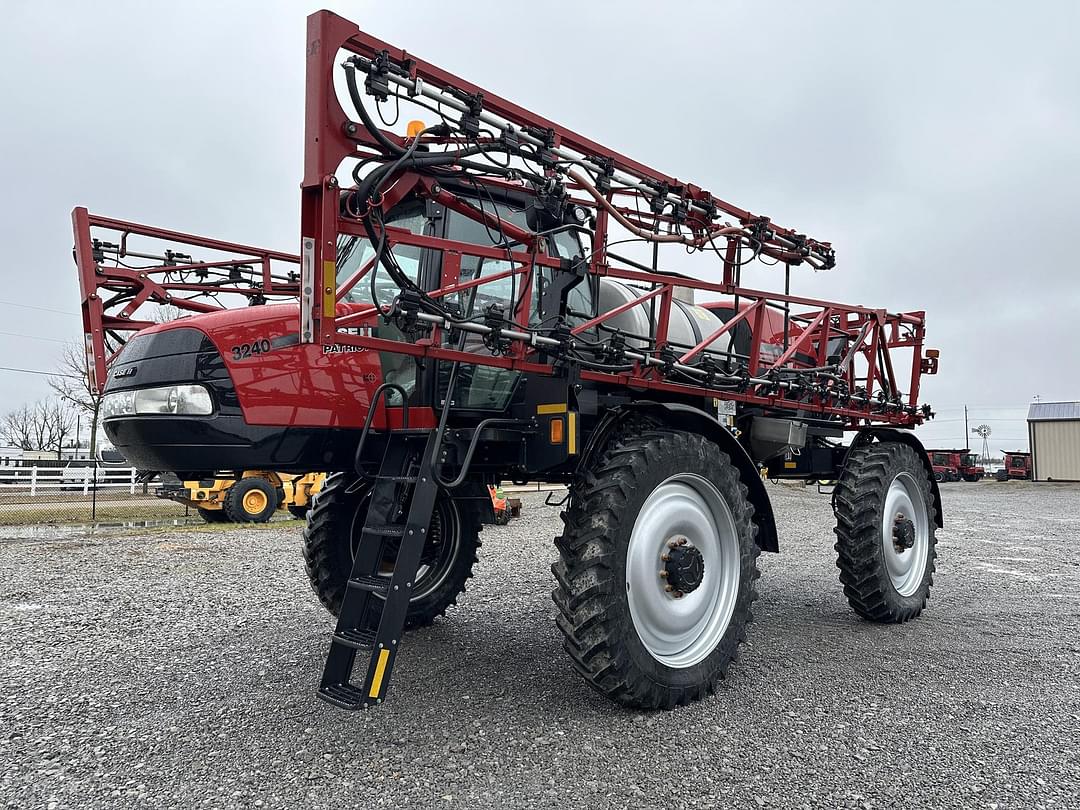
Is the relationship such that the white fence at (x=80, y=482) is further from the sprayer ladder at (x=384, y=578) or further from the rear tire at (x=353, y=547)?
the sprayer ladder at (x=384, y=578)

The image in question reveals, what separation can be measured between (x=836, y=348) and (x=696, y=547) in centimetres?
345

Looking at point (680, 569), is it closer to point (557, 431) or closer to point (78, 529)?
point (557, 431)

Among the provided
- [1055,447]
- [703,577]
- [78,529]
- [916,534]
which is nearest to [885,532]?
[916,534]

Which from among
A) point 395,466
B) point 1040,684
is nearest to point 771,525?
point 1040,684

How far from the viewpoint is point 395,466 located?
13.0 feet

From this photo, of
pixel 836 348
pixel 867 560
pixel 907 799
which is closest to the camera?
pixel 907 799

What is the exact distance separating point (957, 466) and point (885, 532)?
41.1 metres

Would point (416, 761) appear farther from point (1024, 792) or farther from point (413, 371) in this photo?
point (1024, 792)

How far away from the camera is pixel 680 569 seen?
395 cm

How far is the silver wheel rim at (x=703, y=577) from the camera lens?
3865mm

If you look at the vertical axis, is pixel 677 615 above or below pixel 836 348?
below

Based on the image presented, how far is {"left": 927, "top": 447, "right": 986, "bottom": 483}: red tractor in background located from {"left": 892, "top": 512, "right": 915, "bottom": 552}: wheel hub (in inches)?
1555

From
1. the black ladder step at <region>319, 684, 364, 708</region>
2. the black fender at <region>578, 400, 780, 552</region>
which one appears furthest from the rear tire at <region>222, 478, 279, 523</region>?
the black ladder step at <region>319, 684, 364, 708</region>

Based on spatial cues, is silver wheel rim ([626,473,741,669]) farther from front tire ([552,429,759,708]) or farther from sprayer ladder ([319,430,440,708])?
sprayer ladder ([319,430,440,708])
